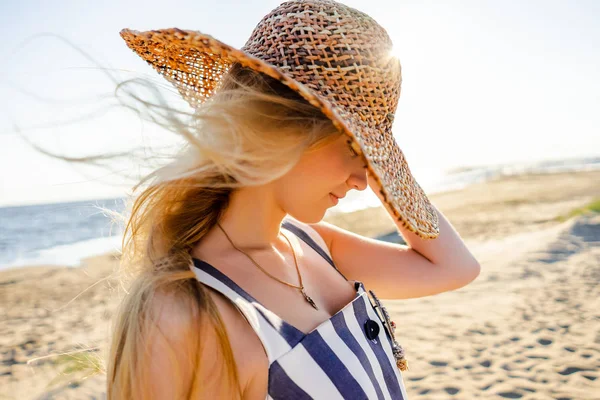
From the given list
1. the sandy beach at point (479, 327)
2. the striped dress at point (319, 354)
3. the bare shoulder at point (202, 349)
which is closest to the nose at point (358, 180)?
the striped dress at point (319, 354)

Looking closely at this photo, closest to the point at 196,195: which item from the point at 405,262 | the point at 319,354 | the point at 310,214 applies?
the point at 310,214

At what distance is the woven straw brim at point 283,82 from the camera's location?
1000 mm

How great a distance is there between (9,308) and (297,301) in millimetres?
→ 7980

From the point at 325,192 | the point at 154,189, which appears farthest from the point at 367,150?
the point at 154,189

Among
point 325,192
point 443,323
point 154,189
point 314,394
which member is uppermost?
point 325,192

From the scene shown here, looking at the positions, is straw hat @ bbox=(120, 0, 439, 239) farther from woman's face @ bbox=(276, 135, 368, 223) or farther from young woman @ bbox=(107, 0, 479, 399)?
woman's face @ bbox=(276, 135, 368, 223)

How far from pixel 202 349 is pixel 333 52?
2.46 feet

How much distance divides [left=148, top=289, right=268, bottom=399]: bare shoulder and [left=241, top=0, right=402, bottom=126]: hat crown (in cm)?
57

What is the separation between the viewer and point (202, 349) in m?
1.06

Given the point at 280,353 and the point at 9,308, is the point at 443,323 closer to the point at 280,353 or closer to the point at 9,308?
the point at 280,353

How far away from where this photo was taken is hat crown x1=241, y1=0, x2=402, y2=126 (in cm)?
107

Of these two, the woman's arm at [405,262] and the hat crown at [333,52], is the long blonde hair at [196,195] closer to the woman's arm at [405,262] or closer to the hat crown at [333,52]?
the hat crown at [333,52]

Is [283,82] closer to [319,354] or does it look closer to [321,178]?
[321,178]

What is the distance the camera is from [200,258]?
1.28m
